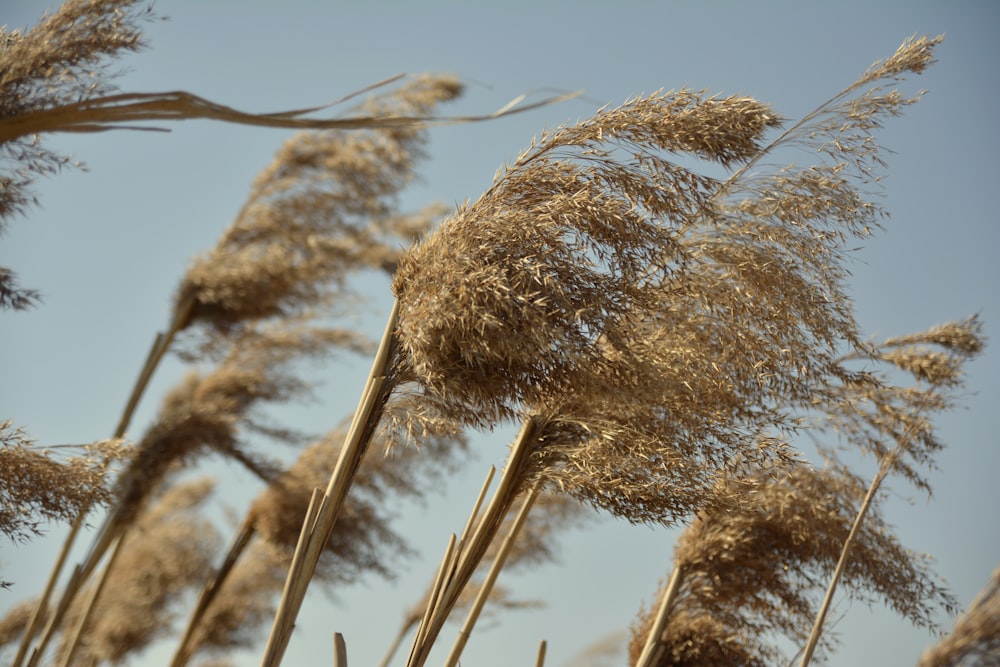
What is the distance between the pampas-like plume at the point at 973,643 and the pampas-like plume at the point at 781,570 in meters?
0.23

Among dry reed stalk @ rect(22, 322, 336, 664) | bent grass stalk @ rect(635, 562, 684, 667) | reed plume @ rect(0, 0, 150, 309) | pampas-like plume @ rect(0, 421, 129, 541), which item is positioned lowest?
pampas-like plume @ rect(0, 421, 129, 541)

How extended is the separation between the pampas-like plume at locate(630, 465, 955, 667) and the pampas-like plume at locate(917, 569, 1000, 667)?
0.23 metres

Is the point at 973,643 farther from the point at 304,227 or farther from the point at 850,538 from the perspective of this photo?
the point at 304,227

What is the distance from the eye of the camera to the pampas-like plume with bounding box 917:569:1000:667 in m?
2.95

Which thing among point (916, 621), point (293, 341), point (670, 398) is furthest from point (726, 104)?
point (293, 341)

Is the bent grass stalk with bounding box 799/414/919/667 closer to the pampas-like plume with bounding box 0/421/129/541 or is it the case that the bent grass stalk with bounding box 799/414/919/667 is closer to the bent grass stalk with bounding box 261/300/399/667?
the bent grass stalk with bounding box 261/300/399/667

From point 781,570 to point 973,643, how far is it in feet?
1.92

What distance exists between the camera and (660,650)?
3143mm

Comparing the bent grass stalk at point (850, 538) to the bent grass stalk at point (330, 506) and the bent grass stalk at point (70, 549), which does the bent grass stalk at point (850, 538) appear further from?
the bent grass stalk at point (70, 549)

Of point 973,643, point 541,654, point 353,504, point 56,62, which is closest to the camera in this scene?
point 56,62

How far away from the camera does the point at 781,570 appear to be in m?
3.15

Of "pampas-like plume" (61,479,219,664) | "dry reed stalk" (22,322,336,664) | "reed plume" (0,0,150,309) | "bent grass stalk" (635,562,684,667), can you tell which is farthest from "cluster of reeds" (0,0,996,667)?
"pampas-like plume" (61,479,219,664)

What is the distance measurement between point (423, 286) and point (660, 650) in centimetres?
175

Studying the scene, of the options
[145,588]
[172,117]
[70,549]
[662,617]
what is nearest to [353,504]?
[70,549]
